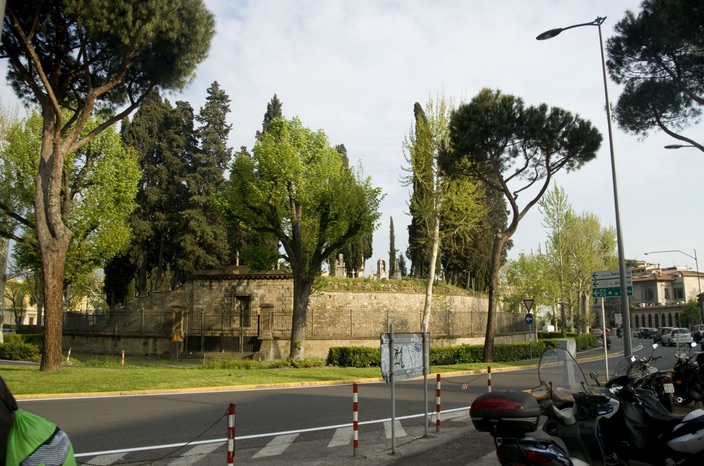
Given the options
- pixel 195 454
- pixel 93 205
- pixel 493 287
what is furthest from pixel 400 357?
pixel 93 205

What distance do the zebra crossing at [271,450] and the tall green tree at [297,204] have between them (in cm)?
1642

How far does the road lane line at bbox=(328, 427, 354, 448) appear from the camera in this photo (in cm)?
855

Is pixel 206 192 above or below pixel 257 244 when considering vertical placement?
above

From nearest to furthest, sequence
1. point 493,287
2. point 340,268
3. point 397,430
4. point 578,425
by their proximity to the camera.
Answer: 1. point 578,425
2. point 397,430
3. point 493,287
4. point 340,268

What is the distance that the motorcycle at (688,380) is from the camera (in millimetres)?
10398

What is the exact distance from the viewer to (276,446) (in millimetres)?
8398

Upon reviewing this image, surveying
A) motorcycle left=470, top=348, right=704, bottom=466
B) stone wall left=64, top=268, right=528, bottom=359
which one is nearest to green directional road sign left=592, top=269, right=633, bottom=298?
motorcycle left=470, top=348, right=704, bottom=466

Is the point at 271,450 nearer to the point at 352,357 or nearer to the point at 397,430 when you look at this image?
the point at 397,430

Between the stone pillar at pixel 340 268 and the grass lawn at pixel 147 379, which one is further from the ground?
the stone pillar at pixel 340 268

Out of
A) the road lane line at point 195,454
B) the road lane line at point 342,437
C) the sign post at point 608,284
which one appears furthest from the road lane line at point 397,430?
the sign post at point 608,284

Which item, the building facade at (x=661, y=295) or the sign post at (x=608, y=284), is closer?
the sign post at (x=608, y=284)

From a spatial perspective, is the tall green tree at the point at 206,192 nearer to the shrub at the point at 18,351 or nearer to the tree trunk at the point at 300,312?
the shrub at the point at 18,351

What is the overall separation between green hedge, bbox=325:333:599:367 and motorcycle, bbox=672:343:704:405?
36.7 ft

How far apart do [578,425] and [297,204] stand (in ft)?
72.9
